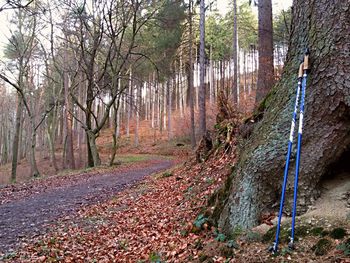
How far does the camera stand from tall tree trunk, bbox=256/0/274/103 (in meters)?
8.85

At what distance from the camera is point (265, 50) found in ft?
30.0

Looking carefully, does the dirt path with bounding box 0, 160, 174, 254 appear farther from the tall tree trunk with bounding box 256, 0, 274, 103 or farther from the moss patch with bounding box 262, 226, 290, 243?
the tall tree trunk with bounding box 256, 0, 274, 103

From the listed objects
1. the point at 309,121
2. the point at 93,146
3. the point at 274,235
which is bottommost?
the point at 93,146

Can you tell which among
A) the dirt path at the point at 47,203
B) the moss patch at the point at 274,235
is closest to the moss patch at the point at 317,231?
the moss patch at the point at 274,235

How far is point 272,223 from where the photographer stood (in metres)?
3.38

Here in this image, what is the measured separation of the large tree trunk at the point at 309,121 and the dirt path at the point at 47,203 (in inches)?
179

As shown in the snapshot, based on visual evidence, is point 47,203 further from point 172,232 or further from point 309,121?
point 309,121

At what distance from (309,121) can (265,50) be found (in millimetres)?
6436

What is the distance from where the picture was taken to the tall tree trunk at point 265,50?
885cm

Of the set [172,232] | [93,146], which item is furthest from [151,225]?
[93,146]

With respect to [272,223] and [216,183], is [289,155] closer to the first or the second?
[272,223]

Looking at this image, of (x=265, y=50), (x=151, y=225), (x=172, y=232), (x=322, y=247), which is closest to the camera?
(x=322, y=247)

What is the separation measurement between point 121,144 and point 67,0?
69.3 ft

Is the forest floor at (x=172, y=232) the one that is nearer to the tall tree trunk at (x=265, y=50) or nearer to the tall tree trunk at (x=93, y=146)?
the tall tree trunk at (x=265, y=50)
